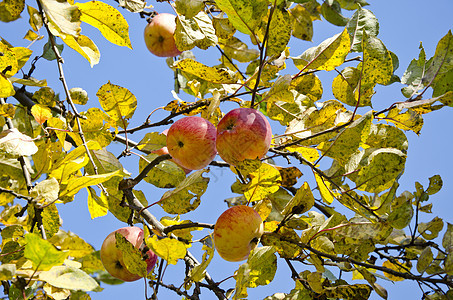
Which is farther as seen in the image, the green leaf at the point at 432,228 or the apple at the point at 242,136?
the green leaf at the point at 432,228

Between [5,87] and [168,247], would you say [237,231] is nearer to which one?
[168,247]

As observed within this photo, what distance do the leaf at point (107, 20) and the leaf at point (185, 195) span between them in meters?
0.51

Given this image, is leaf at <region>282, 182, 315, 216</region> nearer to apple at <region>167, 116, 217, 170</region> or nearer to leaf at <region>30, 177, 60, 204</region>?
apple at <region>167, 116, 217, 170</region>

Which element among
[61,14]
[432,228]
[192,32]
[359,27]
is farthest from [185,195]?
[432,228]

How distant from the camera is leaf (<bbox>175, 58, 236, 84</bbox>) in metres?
1.34

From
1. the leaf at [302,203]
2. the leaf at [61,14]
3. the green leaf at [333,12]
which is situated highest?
the green leaf at [333,12]

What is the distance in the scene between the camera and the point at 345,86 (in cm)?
150

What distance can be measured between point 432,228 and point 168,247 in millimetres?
1367

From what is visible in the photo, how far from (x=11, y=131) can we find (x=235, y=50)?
1243mm

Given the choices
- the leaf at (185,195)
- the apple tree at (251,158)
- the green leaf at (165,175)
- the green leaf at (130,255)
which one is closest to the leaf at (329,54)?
the apple tree at (251,158)

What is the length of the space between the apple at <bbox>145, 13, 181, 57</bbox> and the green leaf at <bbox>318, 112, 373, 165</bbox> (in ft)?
4.68

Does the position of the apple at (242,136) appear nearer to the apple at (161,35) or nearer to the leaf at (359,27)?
the leaf at (359,27)

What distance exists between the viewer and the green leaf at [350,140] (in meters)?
1.22

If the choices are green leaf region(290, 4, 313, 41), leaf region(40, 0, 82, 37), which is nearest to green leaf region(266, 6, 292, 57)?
leaf region(40, 0, 82, 37)
